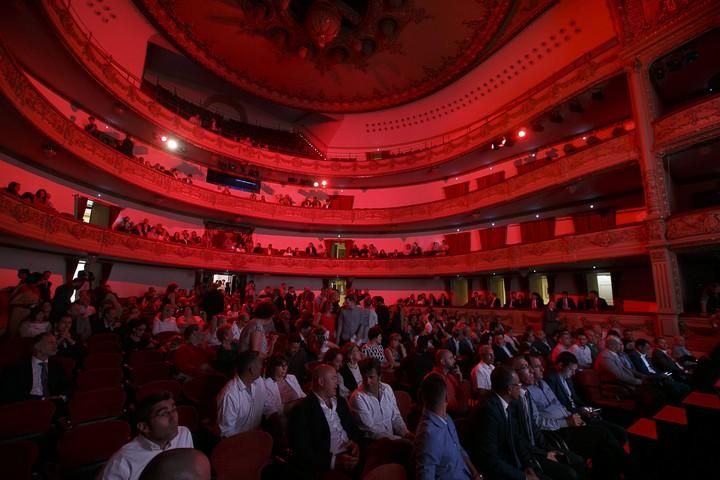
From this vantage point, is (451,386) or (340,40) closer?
(451,386)

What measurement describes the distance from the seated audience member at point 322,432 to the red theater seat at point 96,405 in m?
1.90

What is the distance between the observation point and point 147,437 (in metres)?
1.91

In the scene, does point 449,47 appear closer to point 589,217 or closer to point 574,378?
point 589,217

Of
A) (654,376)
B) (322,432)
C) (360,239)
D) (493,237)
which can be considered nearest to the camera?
(322,432)

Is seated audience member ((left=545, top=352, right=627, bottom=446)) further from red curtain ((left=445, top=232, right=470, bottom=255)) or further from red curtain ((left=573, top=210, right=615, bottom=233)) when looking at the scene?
red curtain ((left=445, top=232, right=470, bottom=255))

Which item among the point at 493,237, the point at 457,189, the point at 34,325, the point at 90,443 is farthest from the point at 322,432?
the point at 457,189

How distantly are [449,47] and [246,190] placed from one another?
12.1m

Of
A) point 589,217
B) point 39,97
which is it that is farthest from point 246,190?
point 589,217

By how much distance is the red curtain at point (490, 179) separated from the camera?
15339 millimetres

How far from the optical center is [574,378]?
4.90m

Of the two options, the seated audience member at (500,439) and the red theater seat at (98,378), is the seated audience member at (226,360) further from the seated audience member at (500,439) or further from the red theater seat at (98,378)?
the seated audience member at (500,439)

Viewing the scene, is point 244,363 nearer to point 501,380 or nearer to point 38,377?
point 501,380

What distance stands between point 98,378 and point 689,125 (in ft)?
40.0

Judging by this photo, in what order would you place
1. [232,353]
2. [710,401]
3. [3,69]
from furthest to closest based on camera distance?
[3,69], [232,353], [710,401]
